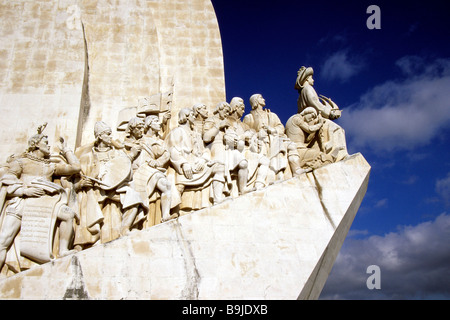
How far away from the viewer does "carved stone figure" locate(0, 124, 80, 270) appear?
6051 millimetres

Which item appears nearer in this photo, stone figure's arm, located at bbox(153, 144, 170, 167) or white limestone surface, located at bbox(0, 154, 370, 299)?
white limestone surface, located at bbox(0, 154, 370, 299)

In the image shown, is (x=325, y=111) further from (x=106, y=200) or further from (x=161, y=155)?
(x=106, y=200)

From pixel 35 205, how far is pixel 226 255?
249 centimetres

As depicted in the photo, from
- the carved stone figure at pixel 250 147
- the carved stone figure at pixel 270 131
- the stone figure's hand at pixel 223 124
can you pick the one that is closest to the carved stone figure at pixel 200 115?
the stone figure's hand at pixel 223 124

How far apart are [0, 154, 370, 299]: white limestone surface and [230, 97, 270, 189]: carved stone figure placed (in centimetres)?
70

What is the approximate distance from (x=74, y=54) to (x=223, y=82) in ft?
8.99

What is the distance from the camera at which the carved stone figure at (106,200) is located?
6.41 meters

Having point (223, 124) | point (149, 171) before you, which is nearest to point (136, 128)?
point (149, 171)

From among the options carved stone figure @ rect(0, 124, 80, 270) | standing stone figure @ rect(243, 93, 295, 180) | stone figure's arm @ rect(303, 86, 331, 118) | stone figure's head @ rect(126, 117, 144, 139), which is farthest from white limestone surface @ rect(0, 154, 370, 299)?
stone figure's arm @ rect(303, 86, 331, 118)

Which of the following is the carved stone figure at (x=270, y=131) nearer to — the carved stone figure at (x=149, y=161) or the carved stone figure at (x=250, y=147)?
the carved stone figure at (x=250, y=147)

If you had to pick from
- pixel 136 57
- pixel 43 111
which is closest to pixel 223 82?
pixel 136 57

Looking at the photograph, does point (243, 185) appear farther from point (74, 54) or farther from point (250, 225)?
point (74, 54)

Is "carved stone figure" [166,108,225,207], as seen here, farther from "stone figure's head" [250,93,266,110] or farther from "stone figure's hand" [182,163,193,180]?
"stone figure's head" [250,93,266,110]

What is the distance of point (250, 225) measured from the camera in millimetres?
6293
